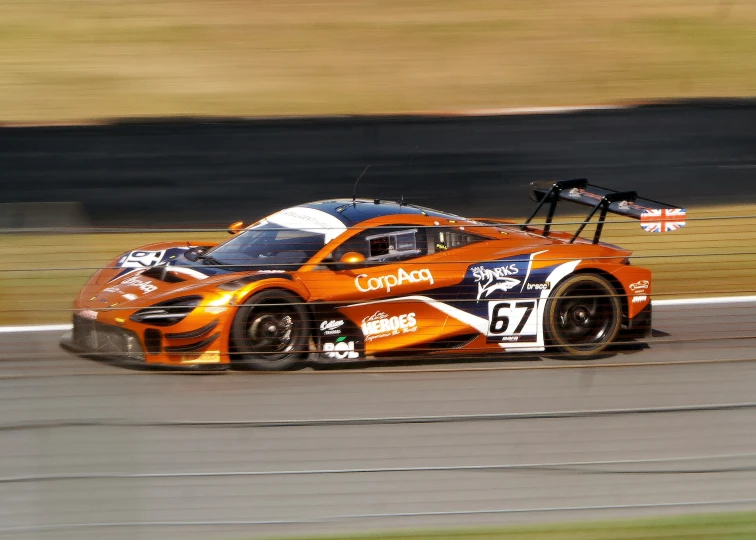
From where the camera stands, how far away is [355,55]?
45.2 ft

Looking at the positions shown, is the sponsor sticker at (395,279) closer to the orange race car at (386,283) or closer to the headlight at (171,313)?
the orange race car at (386,283)

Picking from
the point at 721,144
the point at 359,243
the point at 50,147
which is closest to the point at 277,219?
the point at 359,243

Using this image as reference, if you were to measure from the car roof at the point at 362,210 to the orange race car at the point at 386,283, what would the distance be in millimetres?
13

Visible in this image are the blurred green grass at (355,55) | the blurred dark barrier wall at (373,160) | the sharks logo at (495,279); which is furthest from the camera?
the blurred green grass at (355,55)

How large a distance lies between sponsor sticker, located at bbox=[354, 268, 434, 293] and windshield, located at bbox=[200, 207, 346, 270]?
0.36 meters

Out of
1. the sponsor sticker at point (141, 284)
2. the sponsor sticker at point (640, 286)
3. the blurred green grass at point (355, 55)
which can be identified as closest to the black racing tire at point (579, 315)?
the sponsor sticker at point (640, 286)

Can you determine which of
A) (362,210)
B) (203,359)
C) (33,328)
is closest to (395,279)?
(362,210)

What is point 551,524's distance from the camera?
9.84 ft

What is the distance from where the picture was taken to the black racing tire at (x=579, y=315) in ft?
13.9

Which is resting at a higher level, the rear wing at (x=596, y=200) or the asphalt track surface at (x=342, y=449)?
the rear wing at (x=596, y=200)

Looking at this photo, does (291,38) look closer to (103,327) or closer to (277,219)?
(277,219)

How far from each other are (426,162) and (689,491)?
6594 mm

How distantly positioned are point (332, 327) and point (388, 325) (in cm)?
54

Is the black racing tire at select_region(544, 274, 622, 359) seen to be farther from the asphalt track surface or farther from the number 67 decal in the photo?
the asphalt track surface
